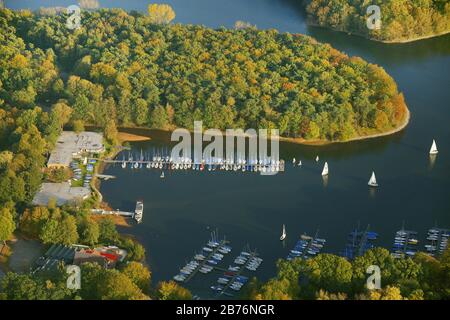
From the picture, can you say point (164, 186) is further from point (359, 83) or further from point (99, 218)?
point (359, 83)

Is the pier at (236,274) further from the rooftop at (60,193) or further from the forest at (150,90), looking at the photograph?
the rooftop at (60,193)

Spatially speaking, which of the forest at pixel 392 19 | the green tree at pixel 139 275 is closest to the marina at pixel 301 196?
the green tree at pixel 139 275

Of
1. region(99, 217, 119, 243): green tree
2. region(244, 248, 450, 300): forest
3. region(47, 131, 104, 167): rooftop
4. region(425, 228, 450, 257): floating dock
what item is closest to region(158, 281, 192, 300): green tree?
region(244, 248, 450, 300): forest

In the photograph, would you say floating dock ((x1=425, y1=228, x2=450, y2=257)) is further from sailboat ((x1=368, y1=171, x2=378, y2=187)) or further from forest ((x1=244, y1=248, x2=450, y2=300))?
sailboat ((x1=368, y1=171, x2=378, y2=187))

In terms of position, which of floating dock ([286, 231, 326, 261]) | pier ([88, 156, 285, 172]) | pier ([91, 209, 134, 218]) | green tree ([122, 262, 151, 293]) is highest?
pier ([88, 156, 285, 172])

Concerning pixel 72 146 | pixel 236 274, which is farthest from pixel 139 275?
pixel 72 146
